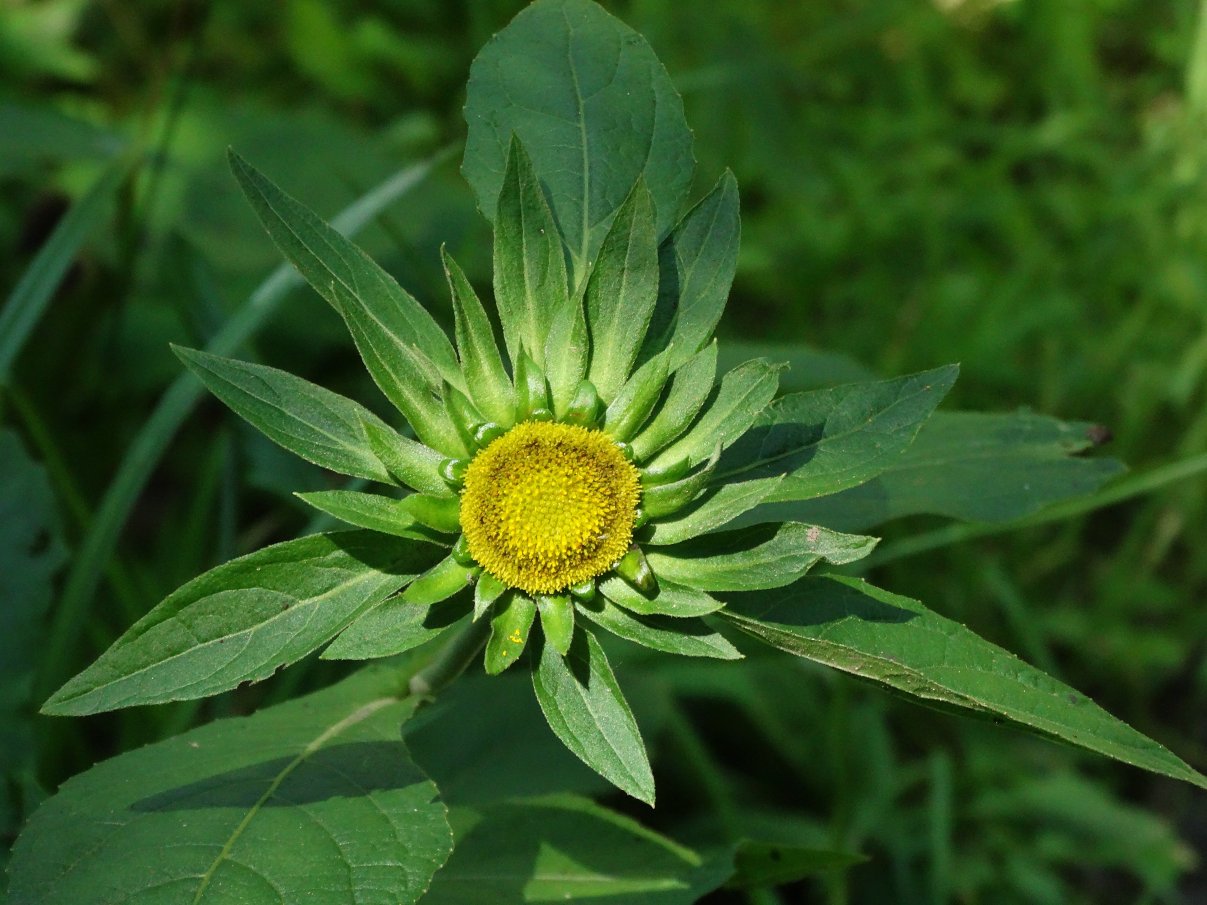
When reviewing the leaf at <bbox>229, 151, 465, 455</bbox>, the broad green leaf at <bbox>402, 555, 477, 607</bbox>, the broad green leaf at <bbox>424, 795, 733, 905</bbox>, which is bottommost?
the broad green leaf at <bbox>424, 795, 733, 905</bbox>

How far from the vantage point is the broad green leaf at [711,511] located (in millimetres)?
1511

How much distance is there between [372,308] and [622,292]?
338 mm

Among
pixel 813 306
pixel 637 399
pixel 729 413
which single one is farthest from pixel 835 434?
pixel 813 306

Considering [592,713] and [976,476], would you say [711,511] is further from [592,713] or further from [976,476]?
[976,476]

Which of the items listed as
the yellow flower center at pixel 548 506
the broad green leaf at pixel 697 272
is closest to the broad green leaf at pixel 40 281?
the yellow flower center at pixel 548 506

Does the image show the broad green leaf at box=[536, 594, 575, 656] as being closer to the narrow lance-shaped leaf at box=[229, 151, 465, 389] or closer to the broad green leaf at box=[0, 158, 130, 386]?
the narrow lance-shaped leaf at box=[229, 151, 465, 389]

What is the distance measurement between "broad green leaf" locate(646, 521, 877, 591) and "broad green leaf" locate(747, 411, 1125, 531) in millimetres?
260

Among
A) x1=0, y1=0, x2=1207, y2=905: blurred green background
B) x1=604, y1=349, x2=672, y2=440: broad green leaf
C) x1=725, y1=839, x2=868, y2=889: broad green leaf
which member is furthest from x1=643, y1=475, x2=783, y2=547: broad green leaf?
x1=0, y1=0, x2=1207, y2=905: blurred green background

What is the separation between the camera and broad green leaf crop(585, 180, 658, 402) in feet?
5.22

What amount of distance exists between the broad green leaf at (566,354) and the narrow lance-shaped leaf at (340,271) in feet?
0.43

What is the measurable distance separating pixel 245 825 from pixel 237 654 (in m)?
0.23

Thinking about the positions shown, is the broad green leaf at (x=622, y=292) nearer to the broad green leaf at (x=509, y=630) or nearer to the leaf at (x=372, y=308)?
the leaf at (x=372, y=308)

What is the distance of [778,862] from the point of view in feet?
6.34

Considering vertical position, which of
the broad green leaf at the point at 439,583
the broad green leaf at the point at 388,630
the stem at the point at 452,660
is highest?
the broad green leaf at the point at 439,583
